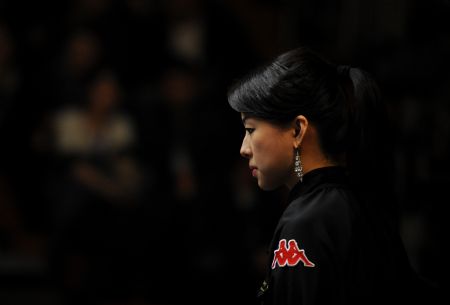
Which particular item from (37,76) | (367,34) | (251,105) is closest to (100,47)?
(37,76)

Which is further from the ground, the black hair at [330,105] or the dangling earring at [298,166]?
the black hair at [330,105]

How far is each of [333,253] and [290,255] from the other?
0.30 ft

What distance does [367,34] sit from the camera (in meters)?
4.42

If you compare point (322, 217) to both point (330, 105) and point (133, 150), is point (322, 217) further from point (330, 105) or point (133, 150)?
point (133, 150)

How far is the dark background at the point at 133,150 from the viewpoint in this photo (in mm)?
4676

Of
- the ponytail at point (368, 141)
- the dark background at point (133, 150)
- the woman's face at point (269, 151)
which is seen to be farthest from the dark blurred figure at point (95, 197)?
the ponytail at point (368, 141)

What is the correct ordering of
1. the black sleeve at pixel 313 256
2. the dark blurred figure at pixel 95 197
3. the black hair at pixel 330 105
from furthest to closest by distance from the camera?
the dark blurred figure at pixel 95 197 → the black hair at pixel 330 105 → the black sleeve at pixel 313 256

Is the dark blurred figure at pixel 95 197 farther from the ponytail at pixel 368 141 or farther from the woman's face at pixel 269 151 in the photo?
the ponytail at pixel 368 141

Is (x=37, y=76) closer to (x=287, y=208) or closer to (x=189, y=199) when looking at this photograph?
(x=189, y=199)

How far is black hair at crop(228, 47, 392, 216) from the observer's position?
1.85 metres

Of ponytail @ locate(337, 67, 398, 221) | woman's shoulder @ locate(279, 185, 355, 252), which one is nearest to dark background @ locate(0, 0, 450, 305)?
ponytail @ locate(337, 67, 398, 221)

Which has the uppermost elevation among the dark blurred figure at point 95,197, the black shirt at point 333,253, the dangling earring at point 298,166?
the dangling earring at point 298,166

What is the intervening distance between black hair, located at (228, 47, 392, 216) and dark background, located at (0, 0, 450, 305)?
2258 mm

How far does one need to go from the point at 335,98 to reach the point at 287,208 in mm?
271
